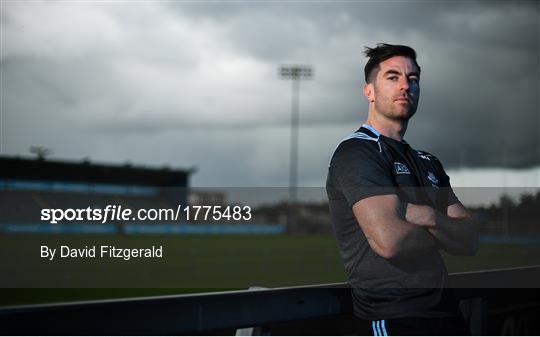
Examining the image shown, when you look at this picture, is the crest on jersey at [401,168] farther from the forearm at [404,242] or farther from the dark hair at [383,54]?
the dark hair at [383,54]

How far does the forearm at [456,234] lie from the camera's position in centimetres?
197

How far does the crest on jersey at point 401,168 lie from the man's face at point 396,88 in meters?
0.21

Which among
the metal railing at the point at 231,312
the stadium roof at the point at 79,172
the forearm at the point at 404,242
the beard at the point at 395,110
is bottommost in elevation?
the metal railing at the point at 231,312

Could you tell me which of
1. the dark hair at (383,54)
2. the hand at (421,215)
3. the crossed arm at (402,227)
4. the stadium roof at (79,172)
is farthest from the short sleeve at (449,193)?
the stadium roof at (79,172)

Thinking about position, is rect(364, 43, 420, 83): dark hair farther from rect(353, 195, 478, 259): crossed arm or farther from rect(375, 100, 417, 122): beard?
rect(353, 195, 478, 259): crossed arm

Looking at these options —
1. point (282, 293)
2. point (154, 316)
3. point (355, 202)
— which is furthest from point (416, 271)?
point (154, 316)

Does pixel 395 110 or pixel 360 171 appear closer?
pixel 360 171

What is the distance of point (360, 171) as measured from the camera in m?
1.87

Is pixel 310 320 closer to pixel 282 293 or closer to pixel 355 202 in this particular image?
pixel 282 293

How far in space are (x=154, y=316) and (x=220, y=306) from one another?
269 millimetres

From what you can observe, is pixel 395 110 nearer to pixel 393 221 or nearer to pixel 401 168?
pixel 401 168

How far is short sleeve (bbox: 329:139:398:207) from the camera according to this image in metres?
1.85

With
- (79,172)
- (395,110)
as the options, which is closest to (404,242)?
(395,110)

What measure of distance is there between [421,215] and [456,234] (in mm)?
189
